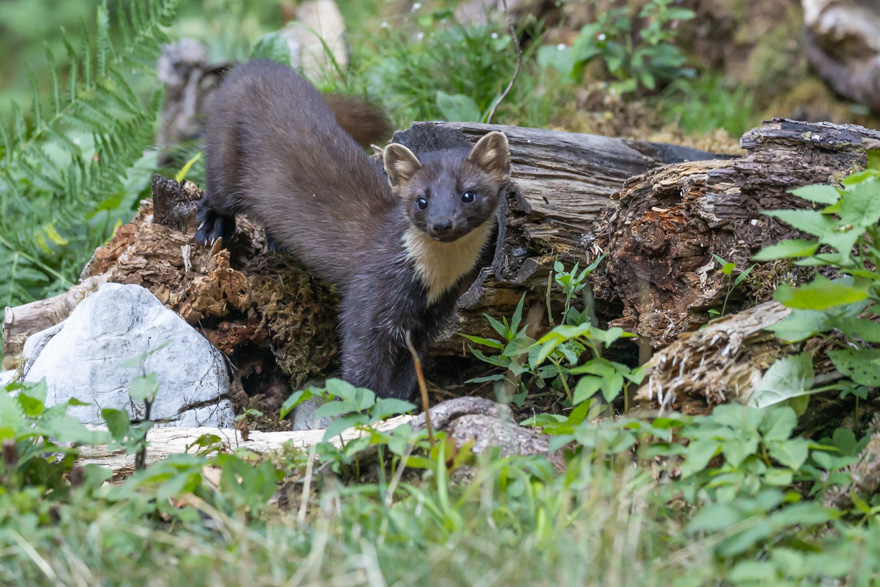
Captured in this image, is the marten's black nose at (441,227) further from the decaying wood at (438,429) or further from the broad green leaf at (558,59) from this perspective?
the broad green leaf at (558,59)

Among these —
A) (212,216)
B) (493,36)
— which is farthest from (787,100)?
(212,216)

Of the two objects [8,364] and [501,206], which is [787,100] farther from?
[8,364]

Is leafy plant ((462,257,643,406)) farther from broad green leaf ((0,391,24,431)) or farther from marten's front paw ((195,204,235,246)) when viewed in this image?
marten's front paw ((195,204,235,246))

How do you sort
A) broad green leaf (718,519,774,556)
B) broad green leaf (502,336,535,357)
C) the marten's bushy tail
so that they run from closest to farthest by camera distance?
1. broad green leaf (718,519,774,556)
2. broad green leaf (502,336,535,357)
3. the marten's bushy tail

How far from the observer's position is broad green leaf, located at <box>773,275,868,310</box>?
2859 mm

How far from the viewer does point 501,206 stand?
187 inches

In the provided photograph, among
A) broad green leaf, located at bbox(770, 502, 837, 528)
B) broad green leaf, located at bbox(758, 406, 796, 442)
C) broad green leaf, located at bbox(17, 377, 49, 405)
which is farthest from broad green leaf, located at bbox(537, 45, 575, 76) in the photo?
broad green leaf, located at bbox(770, 502, 837, 528)

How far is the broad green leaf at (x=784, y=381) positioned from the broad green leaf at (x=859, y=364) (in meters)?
0.10

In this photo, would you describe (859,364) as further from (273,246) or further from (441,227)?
(273,246)

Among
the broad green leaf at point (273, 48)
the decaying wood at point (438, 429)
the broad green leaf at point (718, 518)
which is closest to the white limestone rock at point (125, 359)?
the decaying wood at point (438, 429)

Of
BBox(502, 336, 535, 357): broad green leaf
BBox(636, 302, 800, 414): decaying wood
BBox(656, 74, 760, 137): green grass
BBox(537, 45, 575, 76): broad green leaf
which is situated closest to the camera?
BBox(636, 302, 800, 414): decaying wood

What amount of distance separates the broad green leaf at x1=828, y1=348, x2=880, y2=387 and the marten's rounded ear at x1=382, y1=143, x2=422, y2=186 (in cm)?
256

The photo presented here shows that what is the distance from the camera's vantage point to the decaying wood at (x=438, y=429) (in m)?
3.36

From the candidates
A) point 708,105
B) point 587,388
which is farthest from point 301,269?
point 708,105
